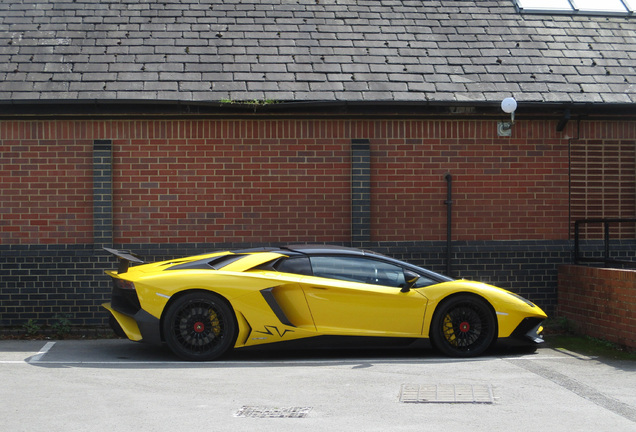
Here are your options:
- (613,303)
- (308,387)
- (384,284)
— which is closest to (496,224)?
(613,303)

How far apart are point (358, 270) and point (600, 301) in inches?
130

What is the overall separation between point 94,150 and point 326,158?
3.14m

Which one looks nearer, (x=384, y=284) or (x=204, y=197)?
(x=384, y=284)

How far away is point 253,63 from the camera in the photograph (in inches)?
463

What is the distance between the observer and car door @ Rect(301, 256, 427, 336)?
859 centimetres

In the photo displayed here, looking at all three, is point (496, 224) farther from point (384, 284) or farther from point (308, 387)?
point (308, 387)

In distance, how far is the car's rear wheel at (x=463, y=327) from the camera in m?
8.77

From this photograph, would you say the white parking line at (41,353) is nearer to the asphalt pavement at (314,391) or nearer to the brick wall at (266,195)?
the asphalt pavement at (314,391)

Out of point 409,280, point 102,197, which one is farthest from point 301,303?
point 102,197

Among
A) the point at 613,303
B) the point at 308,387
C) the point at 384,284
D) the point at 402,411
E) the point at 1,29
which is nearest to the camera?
the point at 402,411

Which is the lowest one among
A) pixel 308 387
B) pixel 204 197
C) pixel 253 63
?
pixel 308 387

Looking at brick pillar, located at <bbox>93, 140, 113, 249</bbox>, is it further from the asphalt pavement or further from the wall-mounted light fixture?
the wall-mounted light fixture

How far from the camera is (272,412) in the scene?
6.06 metres

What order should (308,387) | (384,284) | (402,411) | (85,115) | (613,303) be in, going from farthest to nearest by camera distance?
(85,115)
(613,303)
(384,284)
(308,387)
(402,411)
